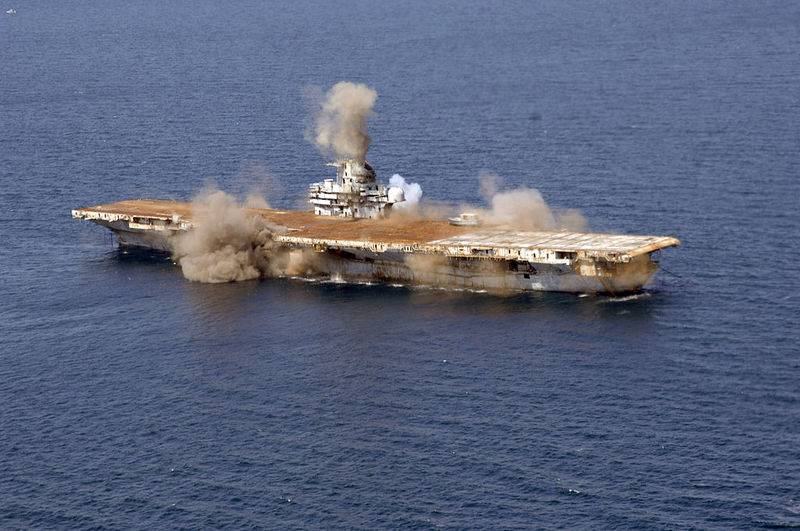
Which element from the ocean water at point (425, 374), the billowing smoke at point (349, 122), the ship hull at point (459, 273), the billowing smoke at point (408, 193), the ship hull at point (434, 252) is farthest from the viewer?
the billowing smoke at point (408, 193)

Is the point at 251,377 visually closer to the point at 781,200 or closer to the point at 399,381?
the point at 399,381

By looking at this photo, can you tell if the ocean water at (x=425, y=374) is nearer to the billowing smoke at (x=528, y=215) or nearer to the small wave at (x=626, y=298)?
the small wave at (x=626, y=298)

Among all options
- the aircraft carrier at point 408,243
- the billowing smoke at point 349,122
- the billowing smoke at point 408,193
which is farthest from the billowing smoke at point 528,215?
the billowing smoke at point 349,122

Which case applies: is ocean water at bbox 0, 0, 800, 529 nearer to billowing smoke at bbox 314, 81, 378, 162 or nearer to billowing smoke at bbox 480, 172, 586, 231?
billowing smoke at bbox 480, 172, 586, 231

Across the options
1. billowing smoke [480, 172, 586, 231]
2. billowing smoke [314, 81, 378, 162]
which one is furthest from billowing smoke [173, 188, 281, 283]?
billowing smoke [480, 172, 586, 231]

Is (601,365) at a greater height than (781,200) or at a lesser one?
lesser

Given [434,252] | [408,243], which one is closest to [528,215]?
[434,252]

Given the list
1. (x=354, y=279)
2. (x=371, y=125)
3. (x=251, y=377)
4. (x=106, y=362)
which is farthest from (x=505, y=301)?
(x=371, y=125)
